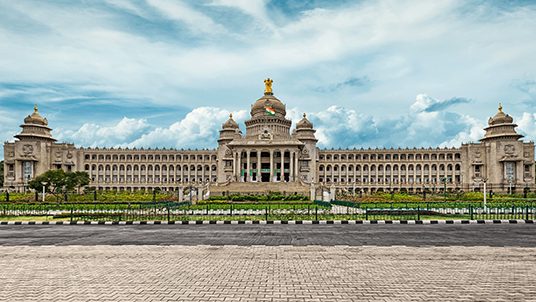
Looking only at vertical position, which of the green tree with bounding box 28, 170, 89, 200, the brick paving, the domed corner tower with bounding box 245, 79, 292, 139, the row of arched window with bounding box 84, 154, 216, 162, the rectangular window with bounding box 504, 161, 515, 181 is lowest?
the brick paving

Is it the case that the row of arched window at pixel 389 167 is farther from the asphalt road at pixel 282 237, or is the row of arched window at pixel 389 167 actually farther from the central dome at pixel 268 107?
the asphalt road at pixel 282 237

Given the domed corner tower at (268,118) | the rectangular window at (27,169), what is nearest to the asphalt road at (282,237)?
the domed corner tower at (268,118)

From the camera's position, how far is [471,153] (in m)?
99.2

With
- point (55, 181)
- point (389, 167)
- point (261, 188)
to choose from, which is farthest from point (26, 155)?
point (389, 167)

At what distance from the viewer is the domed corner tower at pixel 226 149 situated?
95688 mm

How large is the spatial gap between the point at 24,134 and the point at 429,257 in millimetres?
99483

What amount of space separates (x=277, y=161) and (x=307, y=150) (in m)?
11.0

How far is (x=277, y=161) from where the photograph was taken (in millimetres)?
86500

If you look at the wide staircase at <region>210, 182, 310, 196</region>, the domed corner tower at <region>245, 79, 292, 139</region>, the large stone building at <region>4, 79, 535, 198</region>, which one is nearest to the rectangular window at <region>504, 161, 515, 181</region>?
the large stone building at <region>4, 79, 535, 198</region>

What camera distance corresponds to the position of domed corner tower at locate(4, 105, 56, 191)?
94625 millimetres

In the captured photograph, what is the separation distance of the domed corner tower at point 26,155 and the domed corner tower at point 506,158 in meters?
92.2

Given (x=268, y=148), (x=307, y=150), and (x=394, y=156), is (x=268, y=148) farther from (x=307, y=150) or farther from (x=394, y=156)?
(x=394, y=156)

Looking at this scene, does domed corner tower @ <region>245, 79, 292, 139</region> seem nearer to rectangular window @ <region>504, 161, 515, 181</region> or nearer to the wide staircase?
the wide staircase

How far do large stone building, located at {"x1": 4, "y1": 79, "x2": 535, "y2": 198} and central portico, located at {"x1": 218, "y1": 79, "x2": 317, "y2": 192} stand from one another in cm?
18
